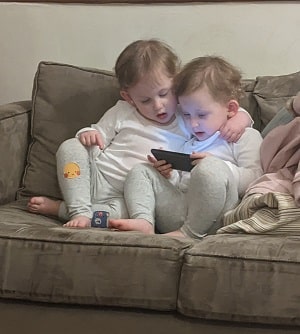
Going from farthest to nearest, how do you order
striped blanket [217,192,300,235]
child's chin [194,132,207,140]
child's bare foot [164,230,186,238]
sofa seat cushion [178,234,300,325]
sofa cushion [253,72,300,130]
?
sofa cushion [253,72,300,130], child's chin [194,132,207,140], child's bare foot [164,230,186,238], striped blanket [217,192,300,235], sofa seat cushion [178,234,300,325]

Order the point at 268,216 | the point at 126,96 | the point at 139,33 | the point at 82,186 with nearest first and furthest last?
the point at 268,216 < the point at 82,186 < the point at 126,96 < the point at 139,33

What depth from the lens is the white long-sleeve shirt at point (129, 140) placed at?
226 cm

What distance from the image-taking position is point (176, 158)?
6.88ft

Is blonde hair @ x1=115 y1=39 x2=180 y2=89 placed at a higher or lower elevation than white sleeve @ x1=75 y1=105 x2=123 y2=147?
higher

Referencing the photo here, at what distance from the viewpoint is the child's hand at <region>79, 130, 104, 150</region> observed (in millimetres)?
2260

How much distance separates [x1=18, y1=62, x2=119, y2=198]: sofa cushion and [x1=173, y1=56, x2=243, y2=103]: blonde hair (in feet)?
1.06

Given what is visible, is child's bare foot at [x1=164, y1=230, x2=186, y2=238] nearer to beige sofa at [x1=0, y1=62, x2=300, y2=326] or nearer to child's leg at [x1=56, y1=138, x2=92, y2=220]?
beige sofa at [x1=0, y1=62, x2=300, y2=326]

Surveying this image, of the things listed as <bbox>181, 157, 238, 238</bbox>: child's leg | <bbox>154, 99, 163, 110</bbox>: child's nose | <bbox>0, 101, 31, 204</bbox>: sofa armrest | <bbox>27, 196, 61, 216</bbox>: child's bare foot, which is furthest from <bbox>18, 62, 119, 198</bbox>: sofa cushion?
<bbox>181, 157, 238, 238</bbox>: child's leg

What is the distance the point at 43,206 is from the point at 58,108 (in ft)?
1.19

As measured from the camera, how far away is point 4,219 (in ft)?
6.72

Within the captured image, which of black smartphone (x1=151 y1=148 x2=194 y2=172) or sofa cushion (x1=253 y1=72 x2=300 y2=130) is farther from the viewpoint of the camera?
sofa cushion (x1=253 y1=72 x2=300 y2=130)

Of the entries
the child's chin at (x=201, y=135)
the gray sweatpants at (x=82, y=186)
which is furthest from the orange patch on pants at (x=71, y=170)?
the child's chin at (x=201, y=135)

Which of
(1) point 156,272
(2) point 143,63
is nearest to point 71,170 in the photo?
(2) point 143,63

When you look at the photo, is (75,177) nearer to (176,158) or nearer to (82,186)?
(82,186)
